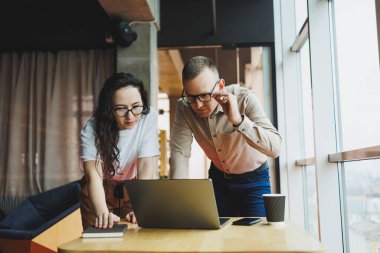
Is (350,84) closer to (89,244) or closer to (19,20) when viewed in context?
(89,244)

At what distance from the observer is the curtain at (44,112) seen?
5.04 m

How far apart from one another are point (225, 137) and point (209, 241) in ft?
3.13

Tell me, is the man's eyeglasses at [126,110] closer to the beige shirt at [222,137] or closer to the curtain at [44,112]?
the beige shirt at [222,137]

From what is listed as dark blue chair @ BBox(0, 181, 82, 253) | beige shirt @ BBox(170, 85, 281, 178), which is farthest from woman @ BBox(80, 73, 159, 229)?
dark blue chair @ BBox(0, 181, 82, 253)

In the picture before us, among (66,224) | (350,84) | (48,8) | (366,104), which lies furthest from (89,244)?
(48,8)

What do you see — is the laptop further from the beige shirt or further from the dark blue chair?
the dark blue chair

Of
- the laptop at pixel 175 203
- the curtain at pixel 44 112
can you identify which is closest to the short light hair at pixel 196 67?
the laptop at pixel 175 203

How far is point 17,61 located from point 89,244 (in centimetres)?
443

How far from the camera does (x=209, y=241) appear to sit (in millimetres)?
1334

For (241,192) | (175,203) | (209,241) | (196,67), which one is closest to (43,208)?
(241,192)

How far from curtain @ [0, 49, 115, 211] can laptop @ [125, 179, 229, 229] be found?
361 centimetres

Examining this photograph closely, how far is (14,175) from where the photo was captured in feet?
16.6

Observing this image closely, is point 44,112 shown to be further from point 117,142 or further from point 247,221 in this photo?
point 247,221

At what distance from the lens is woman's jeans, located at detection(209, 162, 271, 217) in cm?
228
